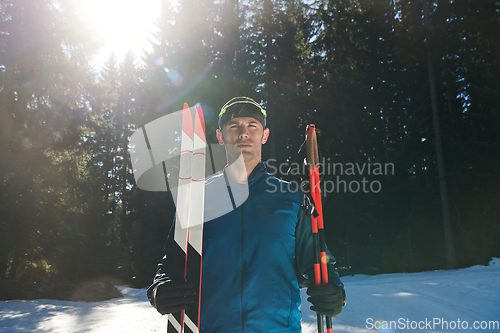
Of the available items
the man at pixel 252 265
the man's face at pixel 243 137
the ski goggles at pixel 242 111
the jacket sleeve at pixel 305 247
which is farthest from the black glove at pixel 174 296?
the ski goggles at pixel 242 111

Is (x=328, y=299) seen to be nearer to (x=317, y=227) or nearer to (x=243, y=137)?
(x=317, y=227)

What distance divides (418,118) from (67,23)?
17670mm

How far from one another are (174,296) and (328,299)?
3.03ft

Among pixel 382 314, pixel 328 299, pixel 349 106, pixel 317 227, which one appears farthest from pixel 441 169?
pixel 328 299

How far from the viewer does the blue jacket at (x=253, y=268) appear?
A: 5.80ft

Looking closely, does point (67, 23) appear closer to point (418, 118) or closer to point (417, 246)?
point (418, 118)

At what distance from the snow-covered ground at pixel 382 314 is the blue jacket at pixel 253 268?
3555mm

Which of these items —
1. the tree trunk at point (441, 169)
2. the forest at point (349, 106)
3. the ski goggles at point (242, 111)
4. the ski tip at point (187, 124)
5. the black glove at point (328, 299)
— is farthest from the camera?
the forest at point (349, 106)

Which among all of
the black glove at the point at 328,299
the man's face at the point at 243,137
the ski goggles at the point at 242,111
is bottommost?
the black glove at the point at 328,299

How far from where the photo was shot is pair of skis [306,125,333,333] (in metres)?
2.02

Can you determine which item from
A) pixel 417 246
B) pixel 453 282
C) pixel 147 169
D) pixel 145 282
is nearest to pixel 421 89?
pixel 417 246

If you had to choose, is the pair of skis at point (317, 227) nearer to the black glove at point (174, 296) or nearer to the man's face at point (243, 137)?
the man's face at point (243, 137)

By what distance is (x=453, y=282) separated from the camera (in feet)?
26.4

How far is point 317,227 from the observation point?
211cm
